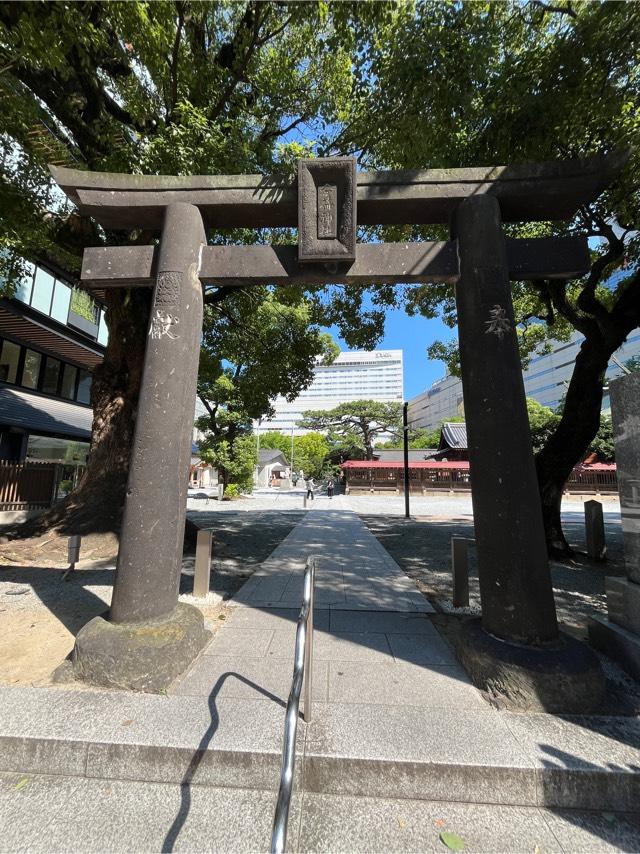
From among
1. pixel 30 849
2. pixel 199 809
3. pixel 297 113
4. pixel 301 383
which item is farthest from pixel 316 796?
pixel 301 383

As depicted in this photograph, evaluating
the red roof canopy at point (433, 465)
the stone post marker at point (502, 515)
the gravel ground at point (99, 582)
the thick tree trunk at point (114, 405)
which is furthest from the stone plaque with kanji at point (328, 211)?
the red roof canopy at point (433, 465)

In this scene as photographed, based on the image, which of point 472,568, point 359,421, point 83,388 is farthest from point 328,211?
point 359,421

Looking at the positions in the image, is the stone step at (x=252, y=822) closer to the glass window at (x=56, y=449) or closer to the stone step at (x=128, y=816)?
the stone step at (x=128, y=816)

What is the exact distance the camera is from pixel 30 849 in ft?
5.65

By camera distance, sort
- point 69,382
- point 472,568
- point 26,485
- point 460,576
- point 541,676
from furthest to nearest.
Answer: point 69,382, point 26,485, point 472,568, point 460,576, point 541,676

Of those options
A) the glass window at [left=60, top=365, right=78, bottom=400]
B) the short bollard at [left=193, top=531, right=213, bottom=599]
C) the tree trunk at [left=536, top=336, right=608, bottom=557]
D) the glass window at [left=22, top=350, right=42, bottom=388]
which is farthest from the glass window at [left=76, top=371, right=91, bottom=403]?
the tree trunk at [left=536, top=336, right=608, bottom=557]

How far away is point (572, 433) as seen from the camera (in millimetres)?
7621

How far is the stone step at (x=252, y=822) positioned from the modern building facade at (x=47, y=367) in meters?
13.4

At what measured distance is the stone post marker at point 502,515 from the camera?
259cm

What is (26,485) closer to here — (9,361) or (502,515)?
(9,361)

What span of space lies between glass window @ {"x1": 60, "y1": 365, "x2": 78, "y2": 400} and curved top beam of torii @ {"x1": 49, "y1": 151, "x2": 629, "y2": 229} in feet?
54.3

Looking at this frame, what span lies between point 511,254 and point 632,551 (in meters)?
2.77

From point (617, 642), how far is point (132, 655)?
155 inches

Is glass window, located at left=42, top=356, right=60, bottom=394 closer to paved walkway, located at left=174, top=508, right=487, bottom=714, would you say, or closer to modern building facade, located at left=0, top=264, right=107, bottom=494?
modern building facade, located at left=0, top=264, right=107, bottom=494
